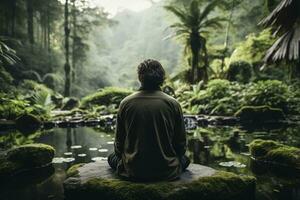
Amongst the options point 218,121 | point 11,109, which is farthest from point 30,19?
point 218,121

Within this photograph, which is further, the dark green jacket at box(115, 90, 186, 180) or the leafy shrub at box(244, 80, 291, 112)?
the leafy shrub at box(244, 80, 291, 112)

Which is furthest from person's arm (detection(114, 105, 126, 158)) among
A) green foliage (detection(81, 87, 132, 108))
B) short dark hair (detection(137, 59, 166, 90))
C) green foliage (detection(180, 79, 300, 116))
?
green foliage (detection(81, 87, 132, 108))

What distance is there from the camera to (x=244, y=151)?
7.24 meters

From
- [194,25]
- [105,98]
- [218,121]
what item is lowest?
[218,121]

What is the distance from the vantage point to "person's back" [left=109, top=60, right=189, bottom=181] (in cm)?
367

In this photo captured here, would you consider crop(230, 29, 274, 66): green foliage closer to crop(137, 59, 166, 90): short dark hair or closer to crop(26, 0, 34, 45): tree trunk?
crop(26, 0, 34, 45): tree trunk

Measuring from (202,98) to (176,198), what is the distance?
43.5 feet

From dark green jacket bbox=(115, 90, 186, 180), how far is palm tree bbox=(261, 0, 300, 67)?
6.85 ft

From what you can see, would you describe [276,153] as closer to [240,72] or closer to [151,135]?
[151,135]

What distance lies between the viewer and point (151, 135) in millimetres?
3678

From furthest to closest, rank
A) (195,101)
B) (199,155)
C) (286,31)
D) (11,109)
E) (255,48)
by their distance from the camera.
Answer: (255,48), (195,101), (11,109), (199,155), (286,31)

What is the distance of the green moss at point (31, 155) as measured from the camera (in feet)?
→ 18.4

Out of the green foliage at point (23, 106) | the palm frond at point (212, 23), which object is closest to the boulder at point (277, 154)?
the green foliage at point (23, 106)

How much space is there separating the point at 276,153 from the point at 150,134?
314cm
